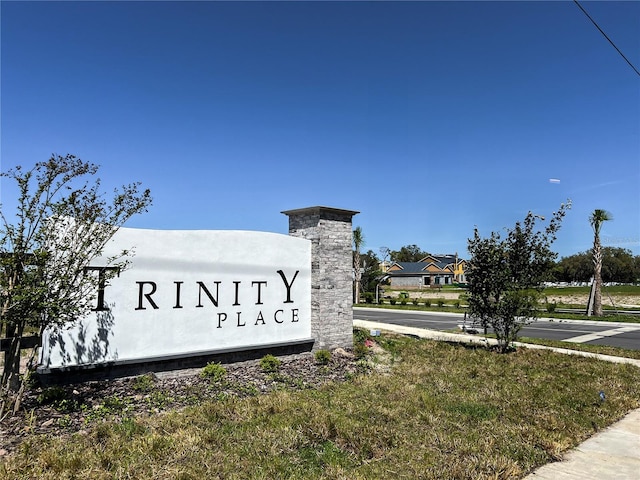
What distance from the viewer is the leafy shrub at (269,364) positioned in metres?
9.24

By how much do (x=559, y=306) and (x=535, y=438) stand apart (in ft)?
118

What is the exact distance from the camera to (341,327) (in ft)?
37.1

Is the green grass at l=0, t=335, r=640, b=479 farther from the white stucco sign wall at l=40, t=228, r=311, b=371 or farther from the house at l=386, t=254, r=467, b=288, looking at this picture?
the house at l=386, t=254, r=467, b=288

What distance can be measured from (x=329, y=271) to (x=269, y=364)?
3009 mm

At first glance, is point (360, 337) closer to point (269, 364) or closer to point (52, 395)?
point (269, 364)

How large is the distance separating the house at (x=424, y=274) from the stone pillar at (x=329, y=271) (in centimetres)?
7380

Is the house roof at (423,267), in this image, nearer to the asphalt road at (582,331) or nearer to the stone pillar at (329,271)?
the asphalt road at (582,331)

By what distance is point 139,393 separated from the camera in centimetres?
720

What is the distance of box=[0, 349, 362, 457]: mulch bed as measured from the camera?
5590 mm

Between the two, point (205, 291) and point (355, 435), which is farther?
point (205, 291)

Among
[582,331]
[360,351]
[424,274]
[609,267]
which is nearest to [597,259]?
[582,331]

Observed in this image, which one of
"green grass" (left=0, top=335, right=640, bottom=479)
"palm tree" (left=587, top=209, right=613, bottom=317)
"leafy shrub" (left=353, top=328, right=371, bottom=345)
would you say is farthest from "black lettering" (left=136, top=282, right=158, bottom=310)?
"palm tree" (left=587, top=209, right=613, bottom=317)

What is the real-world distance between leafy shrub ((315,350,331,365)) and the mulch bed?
121 millimetres

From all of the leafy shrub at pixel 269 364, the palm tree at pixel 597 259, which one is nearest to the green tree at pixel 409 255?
the palm tree at pixel 597 259
